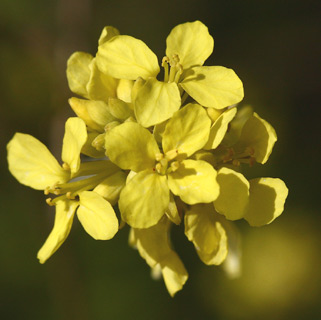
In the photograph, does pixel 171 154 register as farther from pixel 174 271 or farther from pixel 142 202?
pixel 174 271

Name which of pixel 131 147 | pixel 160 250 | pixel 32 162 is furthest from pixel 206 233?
pixel 32 162

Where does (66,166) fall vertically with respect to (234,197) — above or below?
above

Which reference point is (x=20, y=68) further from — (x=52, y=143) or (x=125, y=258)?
(x=125, y=258)

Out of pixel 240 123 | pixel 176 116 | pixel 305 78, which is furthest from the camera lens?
pixel 305 78

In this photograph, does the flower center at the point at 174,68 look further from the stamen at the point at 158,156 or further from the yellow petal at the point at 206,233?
the yellow petal at the point at 206,233

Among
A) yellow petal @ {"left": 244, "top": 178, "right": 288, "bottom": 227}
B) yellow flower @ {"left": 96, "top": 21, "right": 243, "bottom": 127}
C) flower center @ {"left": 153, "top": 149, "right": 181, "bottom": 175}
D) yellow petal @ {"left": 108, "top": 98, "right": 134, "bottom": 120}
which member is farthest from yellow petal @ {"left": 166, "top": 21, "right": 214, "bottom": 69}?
yellow petal @ {"left": 244, "top": 178, "right": 288, "bottom": 227}

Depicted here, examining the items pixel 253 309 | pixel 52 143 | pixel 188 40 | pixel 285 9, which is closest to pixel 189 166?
pixel 188 40

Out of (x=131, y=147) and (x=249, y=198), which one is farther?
(x=249, y=198)
